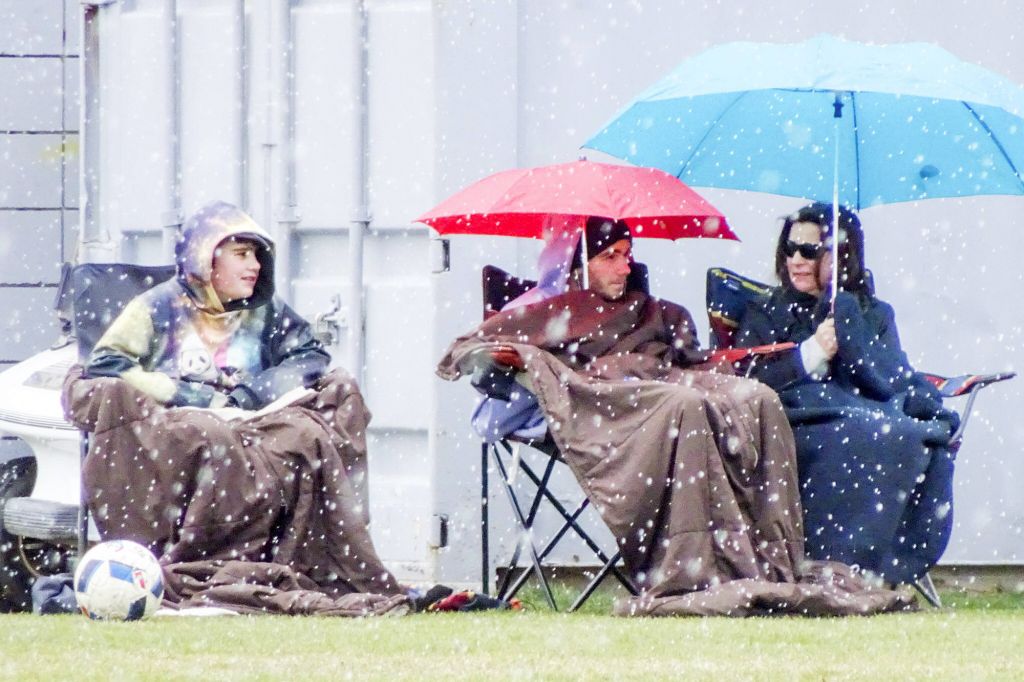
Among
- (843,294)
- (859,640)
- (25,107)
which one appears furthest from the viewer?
(25,107)

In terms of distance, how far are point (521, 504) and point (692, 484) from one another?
123cm

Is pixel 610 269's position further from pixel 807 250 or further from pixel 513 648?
pixel 513 648

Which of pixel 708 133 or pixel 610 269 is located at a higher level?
pixel 708 133

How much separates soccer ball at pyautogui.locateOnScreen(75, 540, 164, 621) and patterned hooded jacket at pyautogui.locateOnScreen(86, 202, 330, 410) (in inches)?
26.3

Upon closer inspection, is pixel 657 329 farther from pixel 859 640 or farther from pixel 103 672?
pixel 103 672

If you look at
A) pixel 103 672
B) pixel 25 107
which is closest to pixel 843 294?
pixel 103 672

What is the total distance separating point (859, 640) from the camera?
4.51 m

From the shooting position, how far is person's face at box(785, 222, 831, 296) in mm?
6031

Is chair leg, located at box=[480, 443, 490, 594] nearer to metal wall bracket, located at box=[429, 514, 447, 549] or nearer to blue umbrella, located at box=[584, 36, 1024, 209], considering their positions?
metal wall bracket, located at box=[429, 514, 447, 549]

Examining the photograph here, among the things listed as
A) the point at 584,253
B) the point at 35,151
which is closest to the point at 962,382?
the point at 584,253

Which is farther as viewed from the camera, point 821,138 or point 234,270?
point 821,138

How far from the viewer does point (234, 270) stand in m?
5.75

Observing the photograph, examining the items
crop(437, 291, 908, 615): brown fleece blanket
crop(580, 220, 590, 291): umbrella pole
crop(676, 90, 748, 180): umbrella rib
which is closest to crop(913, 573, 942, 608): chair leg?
crop(437, 291, 908, 615): brown fleece blanket

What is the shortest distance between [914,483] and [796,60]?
127cm
